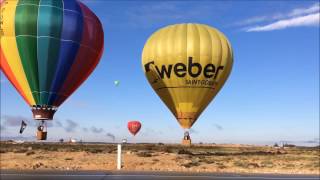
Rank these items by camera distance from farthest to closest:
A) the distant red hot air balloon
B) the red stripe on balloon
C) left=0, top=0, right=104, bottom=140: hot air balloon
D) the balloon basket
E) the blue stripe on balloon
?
1. the distant red hot air balloon
2. the red stripe on balloon
3. the blue stripe on balloon
4. left=0, top=0, right=104, bottom=140: hot air balloon
5. the balloon basket

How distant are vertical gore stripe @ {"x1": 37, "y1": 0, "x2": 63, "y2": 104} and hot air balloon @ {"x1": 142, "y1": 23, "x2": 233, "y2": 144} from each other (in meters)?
11.9

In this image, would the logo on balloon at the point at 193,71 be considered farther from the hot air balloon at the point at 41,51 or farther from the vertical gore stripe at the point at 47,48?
the vertical gore stripe at the point at 47,48

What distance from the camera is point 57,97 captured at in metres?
36.0

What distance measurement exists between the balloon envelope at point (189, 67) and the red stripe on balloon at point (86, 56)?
7.31m

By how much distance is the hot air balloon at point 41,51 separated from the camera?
116 ft

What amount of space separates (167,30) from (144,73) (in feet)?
16.0

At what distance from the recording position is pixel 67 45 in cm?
3603

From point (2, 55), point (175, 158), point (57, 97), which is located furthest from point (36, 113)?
point (175, 158)

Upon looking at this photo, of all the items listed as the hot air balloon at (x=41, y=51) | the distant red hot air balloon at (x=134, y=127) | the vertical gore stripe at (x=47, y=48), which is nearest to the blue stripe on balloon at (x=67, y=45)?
the hot air balloon at (x=41, y=51)

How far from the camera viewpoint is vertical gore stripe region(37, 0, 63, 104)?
3531cm

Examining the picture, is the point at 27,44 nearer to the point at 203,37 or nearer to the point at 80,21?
the point at 80,21

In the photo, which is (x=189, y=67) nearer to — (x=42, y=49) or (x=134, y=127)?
(x=42, y=49)

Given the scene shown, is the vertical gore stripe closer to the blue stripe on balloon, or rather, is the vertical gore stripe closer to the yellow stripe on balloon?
the blue stripe on balloon

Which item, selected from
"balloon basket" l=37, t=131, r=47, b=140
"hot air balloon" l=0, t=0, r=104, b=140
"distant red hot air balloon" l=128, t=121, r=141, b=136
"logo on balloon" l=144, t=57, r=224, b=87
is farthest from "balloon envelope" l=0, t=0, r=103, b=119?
"distant red hot air balloon" l=128, t=121, r=141, b=136
